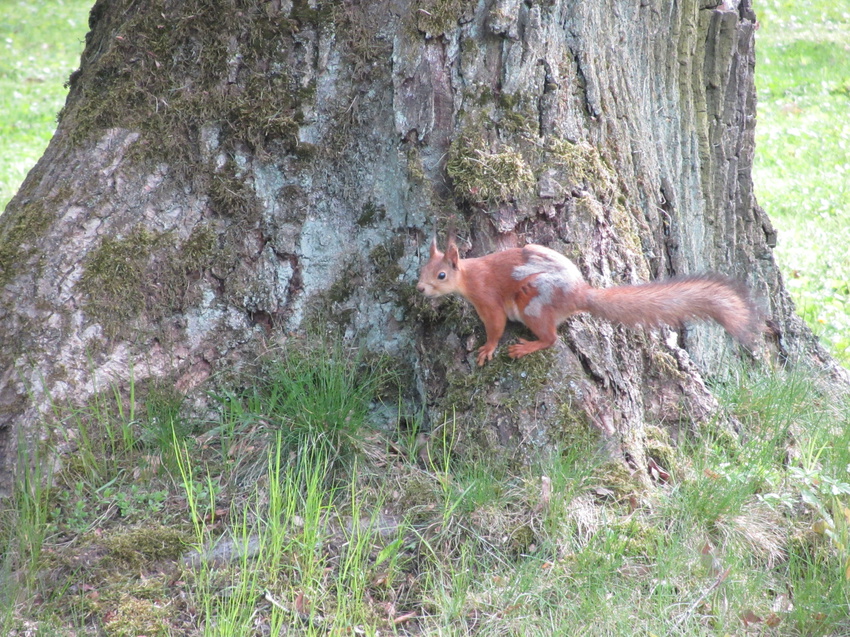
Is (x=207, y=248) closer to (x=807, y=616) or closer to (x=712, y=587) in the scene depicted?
(x=712, y=587)

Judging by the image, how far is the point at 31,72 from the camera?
11.3 meters

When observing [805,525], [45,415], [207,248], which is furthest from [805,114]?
[45,415]

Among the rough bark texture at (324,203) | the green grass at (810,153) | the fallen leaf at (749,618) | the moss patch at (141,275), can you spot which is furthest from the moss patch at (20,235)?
the green grass at (810,153)

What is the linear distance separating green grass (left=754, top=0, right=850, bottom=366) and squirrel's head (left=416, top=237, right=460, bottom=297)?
8.78 feet

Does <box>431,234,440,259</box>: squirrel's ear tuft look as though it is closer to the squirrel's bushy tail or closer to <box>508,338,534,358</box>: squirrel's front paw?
<box>508,338,534,358</box>: squirrel's front paw

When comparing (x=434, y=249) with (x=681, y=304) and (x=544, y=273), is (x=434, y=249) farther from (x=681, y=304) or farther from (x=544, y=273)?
(x=681, y=304)

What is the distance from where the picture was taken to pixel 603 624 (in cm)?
244

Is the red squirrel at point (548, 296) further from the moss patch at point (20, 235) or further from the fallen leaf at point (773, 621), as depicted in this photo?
the moss patch at point (20, 235)

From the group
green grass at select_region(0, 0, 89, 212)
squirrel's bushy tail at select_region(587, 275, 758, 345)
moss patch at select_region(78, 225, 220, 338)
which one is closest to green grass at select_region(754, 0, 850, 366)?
squirrel's bushy tail at select_region(587, 275, 758, 345)

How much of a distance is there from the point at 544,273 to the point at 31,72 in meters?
10.8

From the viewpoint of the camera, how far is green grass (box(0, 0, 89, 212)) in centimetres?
802

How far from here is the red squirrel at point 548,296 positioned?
9.59ft

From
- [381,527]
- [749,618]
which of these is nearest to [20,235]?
[381,527]

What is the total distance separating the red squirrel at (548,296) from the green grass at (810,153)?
6.19 ft
